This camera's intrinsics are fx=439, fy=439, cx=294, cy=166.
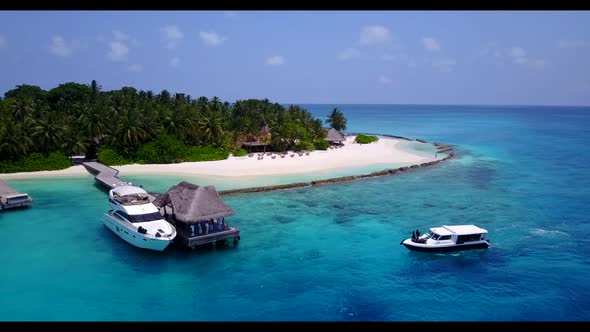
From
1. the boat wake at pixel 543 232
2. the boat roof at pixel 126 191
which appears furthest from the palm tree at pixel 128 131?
the boat wake at pixel 543 232

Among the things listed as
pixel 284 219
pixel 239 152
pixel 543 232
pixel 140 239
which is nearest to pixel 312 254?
pixel 284 219

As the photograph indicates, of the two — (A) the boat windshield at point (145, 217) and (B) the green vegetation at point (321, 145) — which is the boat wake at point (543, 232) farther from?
(B) the green vegetation at point (321, 145)

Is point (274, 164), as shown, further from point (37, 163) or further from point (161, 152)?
point (37, 163)

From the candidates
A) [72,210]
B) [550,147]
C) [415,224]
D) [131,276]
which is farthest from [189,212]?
[550,147]

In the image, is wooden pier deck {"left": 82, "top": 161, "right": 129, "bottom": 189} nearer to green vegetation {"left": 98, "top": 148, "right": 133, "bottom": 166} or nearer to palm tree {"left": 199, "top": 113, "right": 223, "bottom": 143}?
green vegetation {"left": 98, "top": 148, "right": 133, "bottom": 166}

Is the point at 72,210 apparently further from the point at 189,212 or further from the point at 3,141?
the point at 3,141

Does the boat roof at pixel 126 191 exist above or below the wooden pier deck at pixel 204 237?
above

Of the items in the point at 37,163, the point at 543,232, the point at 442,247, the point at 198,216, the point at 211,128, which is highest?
the point at 211,128
